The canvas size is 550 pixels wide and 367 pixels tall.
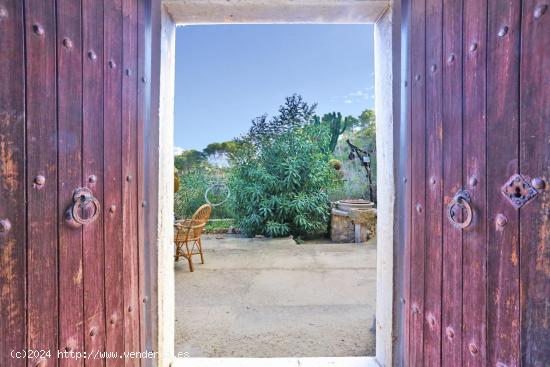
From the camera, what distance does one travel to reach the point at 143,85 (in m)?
1.09

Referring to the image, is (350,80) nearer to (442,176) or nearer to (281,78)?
(281,78)

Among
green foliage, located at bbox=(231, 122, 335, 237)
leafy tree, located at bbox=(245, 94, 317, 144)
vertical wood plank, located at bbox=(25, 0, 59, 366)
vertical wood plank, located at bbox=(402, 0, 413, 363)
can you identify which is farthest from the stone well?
vertical wood plank, located at bbox=(25, 0, 59, 366)

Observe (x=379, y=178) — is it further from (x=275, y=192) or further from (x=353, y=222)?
(x=275, y=192)

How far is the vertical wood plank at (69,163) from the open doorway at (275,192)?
1.07 meters

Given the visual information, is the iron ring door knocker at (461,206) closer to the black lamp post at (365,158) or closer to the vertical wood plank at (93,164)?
the vertical wood plank at (93,164)

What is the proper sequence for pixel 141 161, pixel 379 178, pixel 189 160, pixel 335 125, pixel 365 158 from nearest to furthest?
Answer: pixel 141 161 < pixel 379 178 < pixel 365 158 < pixel 189 160 < pixel 335 125

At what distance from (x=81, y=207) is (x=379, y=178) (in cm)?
119

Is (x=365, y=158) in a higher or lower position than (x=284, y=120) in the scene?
lower

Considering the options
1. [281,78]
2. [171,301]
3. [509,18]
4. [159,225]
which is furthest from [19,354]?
[281,78]

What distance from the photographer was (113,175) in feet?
2.98

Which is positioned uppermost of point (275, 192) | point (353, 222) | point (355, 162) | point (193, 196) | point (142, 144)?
point (355, 162)

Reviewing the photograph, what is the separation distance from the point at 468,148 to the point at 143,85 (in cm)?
113

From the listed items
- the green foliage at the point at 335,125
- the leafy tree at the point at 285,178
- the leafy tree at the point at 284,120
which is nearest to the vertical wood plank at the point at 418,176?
the leafy tree at the point at 285,178

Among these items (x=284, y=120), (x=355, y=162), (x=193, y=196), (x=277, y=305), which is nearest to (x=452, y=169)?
(x=277, y=305)
